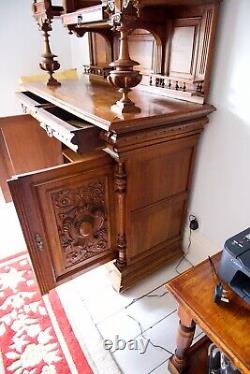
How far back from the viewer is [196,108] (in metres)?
1.02

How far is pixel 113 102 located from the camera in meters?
1.11

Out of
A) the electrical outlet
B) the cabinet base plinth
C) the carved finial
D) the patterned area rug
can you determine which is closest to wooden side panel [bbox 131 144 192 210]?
the electrical outlet

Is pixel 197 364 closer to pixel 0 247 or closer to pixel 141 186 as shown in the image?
pixel 141 186

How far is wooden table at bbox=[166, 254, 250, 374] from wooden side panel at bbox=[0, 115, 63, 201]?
1111 mm

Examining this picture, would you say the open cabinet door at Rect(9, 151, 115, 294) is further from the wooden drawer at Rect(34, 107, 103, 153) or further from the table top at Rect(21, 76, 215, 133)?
the table top at Rect(21, 76, 215, 133)

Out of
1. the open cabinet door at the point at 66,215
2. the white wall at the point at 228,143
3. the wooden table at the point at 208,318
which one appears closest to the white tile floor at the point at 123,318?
the wooden table at the point at 208,318

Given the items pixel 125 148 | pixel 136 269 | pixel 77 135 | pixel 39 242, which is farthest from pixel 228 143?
pixel 39 242

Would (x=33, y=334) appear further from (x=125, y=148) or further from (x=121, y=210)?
(x=125, y=148)

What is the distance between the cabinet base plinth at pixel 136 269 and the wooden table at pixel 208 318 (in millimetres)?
436

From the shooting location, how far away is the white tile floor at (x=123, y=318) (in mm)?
1041

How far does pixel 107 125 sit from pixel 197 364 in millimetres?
949

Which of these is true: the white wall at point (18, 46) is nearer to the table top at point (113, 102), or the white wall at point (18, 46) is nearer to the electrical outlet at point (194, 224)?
the table top at point (113, 102)

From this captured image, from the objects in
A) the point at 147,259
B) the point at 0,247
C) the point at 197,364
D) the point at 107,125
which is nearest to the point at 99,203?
the point at 107,125

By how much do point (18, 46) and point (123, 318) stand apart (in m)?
2.18
